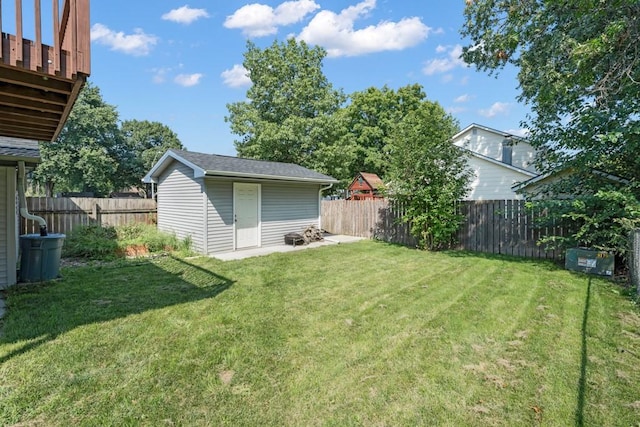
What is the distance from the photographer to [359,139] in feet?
88.3

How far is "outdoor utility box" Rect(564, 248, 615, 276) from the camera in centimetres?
604

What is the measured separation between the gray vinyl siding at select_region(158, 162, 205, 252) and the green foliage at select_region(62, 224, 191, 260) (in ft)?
1.30

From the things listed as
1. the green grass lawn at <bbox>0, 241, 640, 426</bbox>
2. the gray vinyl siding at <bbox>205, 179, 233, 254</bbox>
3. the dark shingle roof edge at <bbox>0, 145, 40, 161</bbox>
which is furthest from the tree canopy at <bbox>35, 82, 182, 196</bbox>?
the green grass lawn at <bbox>0, 241, 640, 426</bbox>

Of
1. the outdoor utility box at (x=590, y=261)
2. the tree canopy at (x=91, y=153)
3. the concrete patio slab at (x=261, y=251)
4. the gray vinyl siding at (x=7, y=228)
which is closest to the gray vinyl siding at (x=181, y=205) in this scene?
the concrete patio slab at (x=261, y=251)

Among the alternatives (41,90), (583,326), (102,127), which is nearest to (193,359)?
(41,90)

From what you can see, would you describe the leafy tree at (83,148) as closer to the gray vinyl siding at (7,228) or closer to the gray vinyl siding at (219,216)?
the gray vinyl siding at (219,216)

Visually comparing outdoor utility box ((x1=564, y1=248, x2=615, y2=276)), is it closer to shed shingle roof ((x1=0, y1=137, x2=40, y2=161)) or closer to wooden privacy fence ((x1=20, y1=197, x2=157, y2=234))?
shed shingle roof ((x1=0, y1=137, x2=40, y2=161))

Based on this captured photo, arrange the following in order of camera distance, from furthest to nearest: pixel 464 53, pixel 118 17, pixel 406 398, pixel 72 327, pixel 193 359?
1. pixel 464 53
2. pixel 118 17
3. pixel 72 327
4. pixel 193 359
5. pixel 406 398

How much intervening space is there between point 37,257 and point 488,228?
10403 mm

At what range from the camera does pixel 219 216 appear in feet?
28.3

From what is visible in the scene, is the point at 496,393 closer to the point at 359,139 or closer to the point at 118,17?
the point at 118,17

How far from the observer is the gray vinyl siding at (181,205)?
8.59 m

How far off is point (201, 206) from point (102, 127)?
75.0 feet

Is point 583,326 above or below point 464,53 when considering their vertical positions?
below
